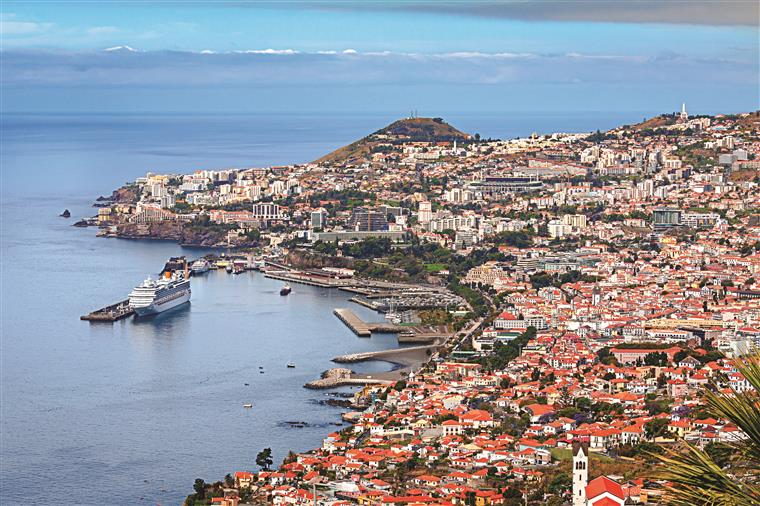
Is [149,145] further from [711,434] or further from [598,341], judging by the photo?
[711,434]

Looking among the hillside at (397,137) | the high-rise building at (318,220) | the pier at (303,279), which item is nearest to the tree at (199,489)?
the pier at (303,279)

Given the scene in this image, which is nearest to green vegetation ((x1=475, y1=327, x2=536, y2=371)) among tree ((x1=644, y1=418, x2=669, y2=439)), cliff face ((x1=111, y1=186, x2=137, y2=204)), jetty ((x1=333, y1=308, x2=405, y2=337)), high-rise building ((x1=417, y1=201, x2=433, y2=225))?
jetty ((x1=333, y1=308, x2=405, y2=337))

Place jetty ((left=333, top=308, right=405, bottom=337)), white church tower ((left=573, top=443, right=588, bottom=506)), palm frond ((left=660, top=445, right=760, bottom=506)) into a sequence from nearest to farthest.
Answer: palm frond ((left=660, top=445, right=760, bottom=506)), white church tower ((left=573, top=443, right=588, bottom=506)), jetty ((left=333, top=308, right=405, bottom=337))

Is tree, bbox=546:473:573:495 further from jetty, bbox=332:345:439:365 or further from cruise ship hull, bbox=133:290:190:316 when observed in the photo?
cruise ship hull, bbox=133:290:190:316

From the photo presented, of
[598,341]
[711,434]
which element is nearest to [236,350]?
[598,341]

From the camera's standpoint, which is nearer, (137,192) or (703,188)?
(703,188)

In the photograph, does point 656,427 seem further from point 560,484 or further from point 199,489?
point 199,489

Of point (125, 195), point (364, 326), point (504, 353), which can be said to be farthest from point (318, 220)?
point (504, 353)

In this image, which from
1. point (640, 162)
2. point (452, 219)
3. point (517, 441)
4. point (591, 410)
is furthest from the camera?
point (640, 162)
